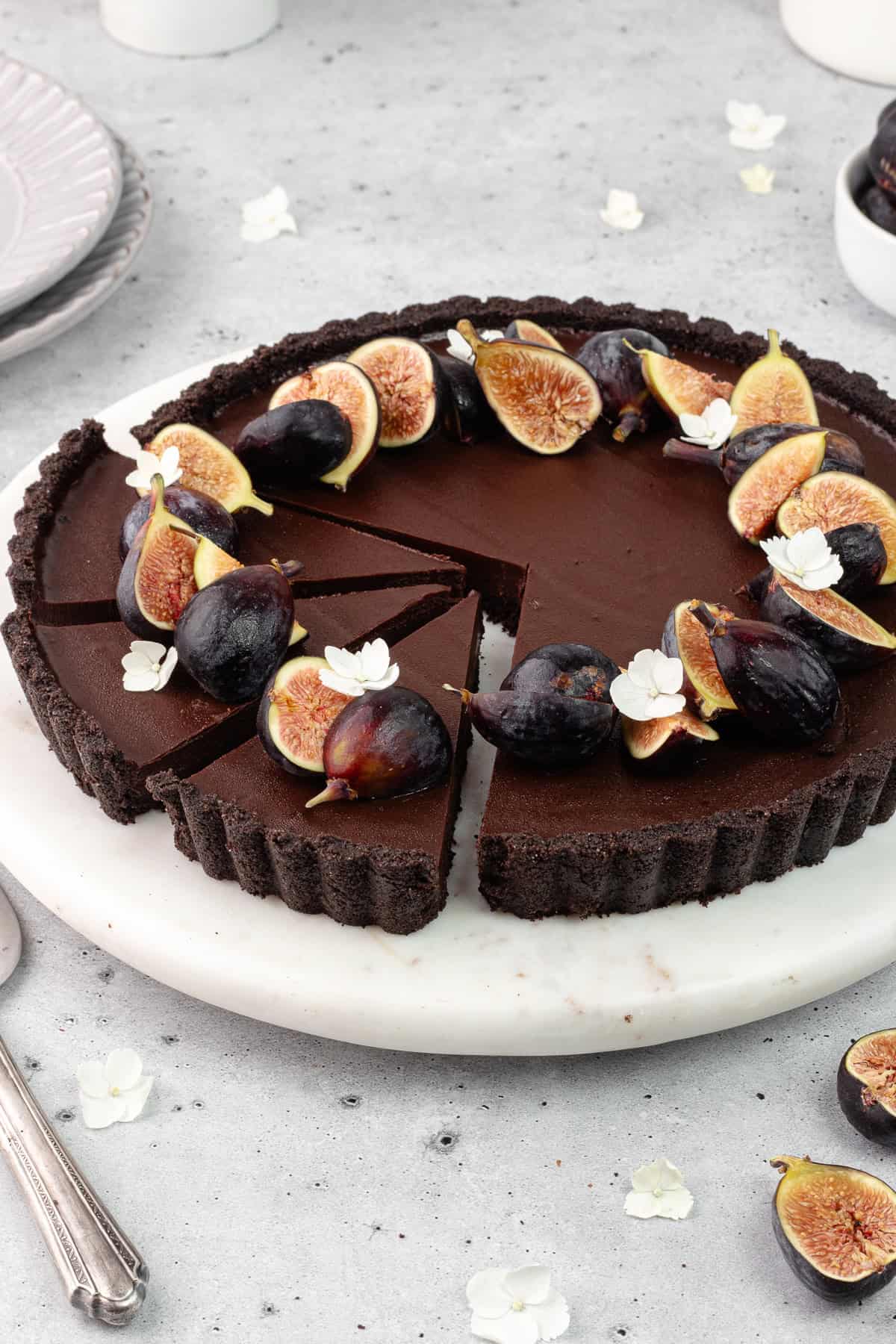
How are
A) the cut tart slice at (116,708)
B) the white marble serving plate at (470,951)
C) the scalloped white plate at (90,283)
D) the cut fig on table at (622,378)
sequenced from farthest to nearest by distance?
the scalloped white plate at (90,283) → the cut fig on table at (622,378) → the cut tart slice at (116,708) → the white marble serving plate at (470,951)

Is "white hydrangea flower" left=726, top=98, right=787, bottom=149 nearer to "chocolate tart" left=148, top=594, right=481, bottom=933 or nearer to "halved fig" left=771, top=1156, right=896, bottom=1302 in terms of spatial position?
"chocolate tart" left=148, top=594, right=481, bottom=933

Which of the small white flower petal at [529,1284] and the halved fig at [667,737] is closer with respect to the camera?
the small white flower petal at [529,1284]

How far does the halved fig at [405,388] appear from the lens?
353 centimetres

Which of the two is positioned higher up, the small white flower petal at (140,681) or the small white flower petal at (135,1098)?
the small white flower petal at (140,681)

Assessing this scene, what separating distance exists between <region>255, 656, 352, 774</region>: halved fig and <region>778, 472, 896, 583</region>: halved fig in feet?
3.51

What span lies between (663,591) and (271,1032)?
126 centimetres

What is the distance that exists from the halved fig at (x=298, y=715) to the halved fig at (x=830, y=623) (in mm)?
877

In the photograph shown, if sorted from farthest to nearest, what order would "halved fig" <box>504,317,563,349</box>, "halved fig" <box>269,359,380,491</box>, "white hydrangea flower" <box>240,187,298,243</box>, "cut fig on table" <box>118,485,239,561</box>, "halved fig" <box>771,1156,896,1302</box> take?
"white hydrangea flower" <box>240,187,298,243</box> → "halved fig" <box>504,317,563,349</box> → "halved fig" <box>269,359,380,491</box> → "cut fig on table" <box>118,485,239,561</box> → "halved fig" <box>771,1156,896,1302</box>

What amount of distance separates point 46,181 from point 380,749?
105 inches

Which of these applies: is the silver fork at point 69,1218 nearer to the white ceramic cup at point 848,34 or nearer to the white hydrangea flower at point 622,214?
the white hydrangea flower at point 622,214

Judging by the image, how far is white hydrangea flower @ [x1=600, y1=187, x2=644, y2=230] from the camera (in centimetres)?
502

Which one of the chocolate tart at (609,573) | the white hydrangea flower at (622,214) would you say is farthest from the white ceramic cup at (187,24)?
the chocolate tart at (609,573)

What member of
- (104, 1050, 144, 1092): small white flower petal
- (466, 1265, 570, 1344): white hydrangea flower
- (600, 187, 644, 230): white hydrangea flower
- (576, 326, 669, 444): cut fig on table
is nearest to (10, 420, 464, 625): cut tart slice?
(576, 326, 669, 444): cut fig on table

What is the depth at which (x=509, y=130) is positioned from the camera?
17.9 feet
